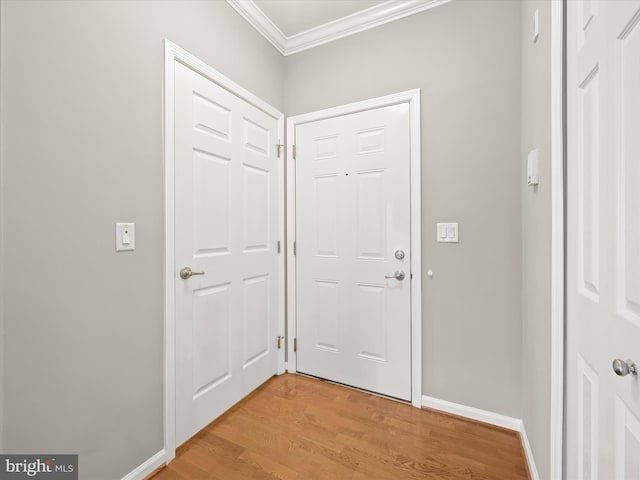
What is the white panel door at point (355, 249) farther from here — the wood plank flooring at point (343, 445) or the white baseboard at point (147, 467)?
the white baseboard at point (147, 467)

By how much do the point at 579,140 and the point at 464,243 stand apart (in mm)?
983

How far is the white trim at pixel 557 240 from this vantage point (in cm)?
100

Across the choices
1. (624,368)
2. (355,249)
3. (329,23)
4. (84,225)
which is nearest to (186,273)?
(84,225)

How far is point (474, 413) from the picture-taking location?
1.81 metres

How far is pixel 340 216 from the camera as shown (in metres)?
2.20

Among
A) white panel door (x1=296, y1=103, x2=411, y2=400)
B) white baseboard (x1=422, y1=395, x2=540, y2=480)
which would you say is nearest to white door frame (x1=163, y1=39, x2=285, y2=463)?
white panel door (x1=296, y1=103, x2=411, y2=400)

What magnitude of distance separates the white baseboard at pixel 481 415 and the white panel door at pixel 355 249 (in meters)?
0.16

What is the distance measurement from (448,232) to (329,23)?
1717mm

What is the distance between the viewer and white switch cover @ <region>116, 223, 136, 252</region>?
1295mm

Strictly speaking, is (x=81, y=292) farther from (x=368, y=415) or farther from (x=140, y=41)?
(x=368, y=415)

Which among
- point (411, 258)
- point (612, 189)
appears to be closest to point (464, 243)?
point (411, 258)

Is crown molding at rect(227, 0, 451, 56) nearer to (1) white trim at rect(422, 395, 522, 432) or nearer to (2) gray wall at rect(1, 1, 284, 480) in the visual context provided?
(2) gray wall at rect(1, 1, 284, 480)

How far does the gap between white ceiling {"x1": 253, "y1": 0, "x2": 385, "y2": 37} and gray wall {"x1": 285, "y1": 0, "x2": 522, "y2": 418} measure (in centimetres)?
27

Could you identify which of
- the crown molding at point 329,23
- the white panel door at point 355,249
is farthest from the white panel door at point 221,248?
the crown molding at point 329,23
